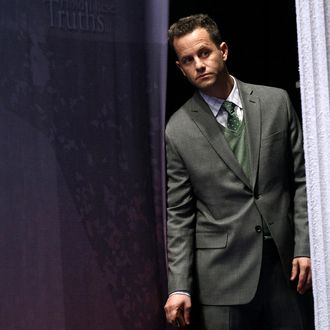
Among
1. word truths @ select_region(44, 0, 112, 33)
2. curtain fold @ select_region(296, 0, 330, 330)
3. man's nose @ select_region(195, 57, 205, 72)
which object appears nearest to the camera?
curtain fold @ select_region(296, 0, 330, 330)

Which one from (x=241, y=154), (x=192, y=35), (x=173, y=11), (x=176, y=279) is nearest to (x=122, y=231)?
(x=176, y=279)

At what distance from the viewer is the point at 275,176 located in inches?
87.7

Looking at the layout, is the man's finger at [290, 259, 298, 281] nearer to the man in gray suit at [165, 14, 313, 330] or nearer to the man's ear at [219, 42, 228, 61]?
the man in gray suit at [165, 14, 313, 330]

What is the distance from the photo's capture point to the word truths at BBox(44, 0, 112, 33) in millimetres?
2447

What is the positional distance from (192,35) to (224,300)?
0.90m

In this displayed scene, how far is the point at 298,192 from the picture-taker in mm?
2238

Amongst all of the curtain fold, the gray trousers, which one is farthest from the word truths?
the curtain fold

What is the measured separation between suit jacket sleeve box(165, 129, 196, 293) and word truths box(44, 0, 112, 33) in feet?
1.77

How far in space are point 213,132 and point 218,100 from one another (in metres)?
0.13

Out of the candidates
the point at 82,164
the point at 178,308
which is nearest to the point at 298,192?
the point at 178,308

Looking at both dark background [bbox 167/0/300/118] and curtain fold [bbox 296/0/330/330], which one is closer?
curtain fold [bbox 296/0/330/330]

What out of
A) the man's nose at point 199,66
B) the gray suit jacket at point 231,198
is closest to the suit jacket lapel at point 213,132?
the gray suit jacket at point 231,198

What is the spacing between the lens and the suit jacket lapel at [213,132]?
223cm

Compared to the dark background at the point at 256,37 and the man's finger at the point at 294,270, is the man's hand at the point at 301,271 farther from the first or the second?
the dark background at the point at 256,37
